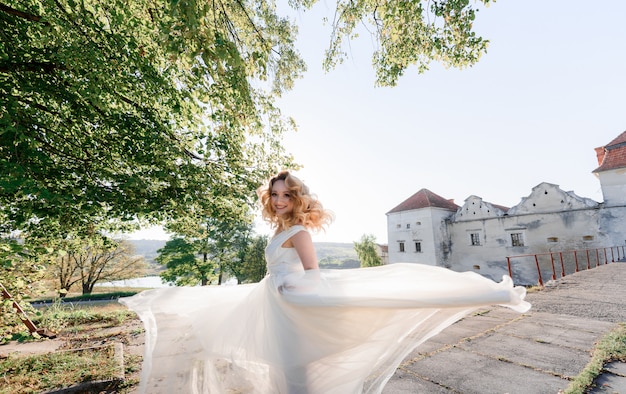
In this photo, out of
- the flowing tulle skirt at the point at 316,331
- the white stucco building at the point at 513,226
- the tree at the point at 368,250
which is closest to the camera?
the flowing tulle skirt at the point at 316,331

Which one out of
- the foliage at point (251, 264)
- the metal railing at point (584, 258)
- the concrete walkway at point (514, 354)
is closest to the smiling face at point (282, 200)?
the concrete walkway at point (514, 354)

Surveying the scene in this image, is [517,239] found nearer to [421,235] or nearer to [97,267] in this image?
[421,235]

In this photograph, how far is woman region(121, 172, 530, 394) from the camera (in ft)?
5.93

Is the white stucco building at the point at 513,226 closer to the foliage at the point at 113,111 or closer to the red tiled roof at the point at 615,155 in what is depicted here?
the red tiled roof at the point at 615,155

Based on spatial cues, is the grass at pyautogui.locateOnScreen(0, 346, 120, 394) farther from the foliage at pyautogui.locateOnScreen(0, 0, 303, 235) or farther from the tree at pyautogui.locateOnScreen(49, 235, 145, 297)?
the tree at pyautogui.locateOnScreen(49, 235, 145, 297)

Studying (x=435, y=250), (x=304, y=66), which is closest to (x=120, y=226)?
(x=304, y=66)

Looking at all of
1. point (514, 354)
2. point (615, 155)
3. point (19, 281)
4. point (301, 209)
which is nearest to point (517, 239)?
point (615, 155)

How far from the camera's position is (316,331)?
191 centimetres

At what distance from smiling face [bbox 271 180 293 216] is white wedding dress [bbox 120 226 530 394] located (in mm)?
301

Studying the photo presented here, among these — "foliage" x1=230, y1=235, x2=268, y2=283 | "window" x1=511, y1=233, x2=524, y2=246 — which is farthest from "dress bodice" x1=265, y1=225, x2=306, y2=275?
"window" x1=511, y1=233, x2=524, y2=246

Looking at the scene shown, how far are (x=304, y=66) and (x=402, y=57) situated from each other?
3.04m

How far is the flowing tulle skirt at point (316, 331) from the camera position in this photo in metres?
1.80

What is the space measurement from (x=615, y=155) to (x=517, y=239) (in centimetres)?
966

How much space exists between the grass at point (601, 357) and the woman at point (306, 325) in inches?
68.9
